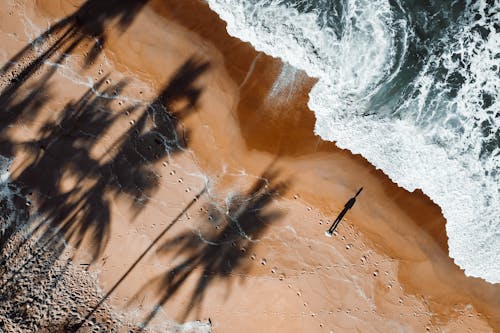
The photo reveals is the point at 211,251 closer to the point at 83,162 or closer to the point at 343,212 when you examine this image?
the point at 343,212

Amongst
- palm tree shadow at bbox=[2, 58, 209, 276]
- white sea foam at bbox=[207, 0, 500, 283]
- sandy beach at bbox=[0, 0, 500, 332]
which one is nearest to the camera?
white sea foam at bbox=[207, 0, 500, 283]

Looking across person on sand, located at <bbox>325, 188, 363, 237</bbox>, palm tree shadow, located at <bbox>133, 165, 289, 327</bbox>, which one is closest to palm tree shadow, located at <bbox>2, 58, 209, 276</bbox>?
palm tree shadow, located at <bbox>133, 165, 289, 327</bbox>

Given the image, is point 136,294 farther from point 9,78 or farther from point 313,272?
point 9,78

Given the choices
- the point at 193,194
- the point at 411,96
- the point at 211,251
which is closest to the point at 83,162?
the point at 193,194

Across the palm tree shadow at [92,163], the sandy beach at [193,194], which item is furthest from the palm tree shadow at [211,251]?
the palm tree shadow at [92,163]

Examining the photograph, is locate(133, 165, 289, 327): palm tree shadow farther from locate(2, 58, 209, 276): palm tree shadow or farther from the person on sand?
the person on sand
